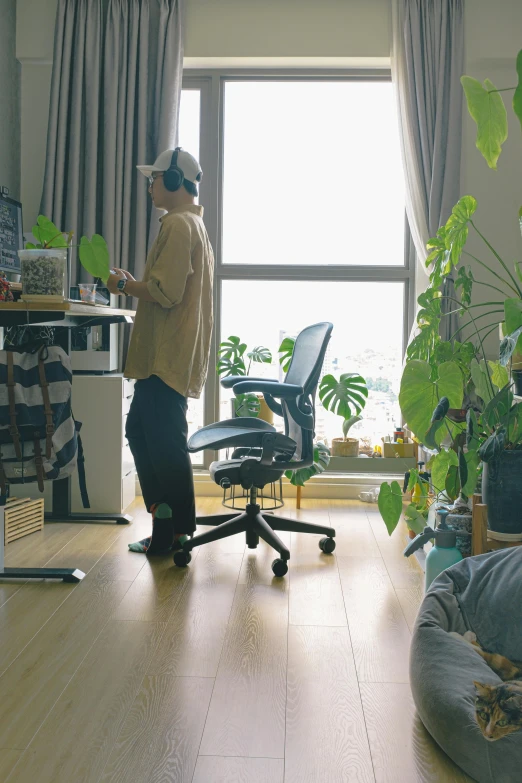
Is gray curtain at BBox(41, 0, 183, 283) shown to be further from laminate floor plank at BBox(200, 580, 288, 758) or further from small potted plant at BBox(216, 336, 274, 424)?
laminate floor plank at BBox(200, 580, 288, 758)

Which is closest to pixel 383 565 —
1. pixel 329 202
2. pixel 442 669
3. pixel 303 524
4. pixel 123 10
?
pixel 303 524

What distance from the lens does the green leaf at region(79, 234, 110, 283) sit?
2902mm

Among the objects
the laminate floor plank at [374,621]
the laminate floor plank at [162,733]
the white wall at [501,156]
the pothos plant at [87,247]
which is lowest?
the laminate floor plank at [162,733]

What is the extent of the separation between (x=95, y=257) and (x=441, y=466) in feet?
4.88

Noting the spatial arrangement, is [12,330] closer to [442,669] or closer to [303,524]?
[303,524]

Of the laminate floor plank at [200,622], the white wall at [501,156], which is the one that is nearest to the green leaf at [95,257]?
the laminate floor plank at [200,622]

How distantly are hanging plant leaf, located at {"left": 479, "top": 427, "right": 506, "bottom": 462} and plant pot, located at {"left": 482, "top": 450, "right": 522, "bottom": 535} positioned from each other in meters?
0.17

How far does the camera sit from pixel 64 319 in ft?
9.77

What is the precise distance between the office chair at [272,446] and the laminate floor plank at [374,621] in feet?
0.80

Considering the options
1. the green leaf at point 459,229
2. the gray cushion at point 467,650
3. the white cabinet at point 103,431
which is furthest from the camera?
the white cabinet at point 103,431

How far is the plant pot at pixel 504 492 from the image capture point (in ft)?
7.71

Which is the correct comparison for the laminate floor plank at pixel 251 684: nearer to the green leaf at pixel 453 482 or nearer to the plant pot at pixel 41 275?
the green leaf at pixel 453 482

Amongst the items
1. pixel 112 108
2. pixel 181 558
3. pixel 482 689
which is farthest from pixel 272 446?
pixel 112 108

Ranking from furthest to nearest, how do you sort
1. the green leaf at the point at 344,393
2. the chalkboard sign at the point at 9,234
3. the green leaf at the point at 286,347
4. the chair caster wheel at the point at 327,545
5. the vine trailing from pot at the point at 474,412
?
the green leaf at the point at 286,347
the green leaf at the point at 344,393
the chalkboard sign at the point at 9,234
the chair caster wheel at the point at 327,545
the vine trailing from pot at the point at 474,412
